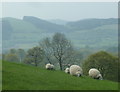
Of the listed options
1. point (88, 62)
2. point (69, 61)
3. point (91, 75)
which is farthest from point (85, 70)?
point (91, 75)

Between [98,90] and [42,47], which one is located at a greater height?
[42,47]

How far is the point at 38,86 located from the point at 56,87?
3.65 feet

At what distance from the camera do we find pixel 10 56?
118m

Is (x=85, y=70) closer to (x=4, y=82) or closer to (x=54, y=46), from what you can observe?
(x=54, y=46)

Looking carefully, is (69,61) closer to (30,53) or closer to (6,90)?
(30,53)

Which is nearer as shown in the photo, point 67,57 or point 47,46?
point 67,57

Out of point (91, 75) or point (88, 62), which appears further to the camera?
point (88, 62)

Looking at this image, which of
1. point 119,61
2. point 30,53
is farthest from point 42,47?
point 119,61

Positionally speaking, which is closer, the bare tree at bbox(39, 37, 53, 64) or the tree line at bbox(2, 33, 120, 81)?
the tree line at bbox(2, 33, 120, 81)

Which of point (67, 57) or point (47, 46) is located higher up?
point (47, 46)

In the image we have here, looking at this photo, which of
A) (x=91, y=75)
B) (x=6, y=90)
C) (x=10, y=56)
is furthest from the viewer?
(x=10, y=56)

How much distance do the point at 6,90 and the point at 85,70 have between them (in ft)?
183

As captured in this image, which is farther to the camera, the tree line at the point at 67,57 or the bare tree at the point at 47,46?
the bare tree at the point at 47,46

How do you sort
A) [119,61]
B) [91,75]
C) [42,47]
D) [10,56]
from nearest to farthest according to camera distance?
[91,75], [119,61], [42,47], [10,56]
